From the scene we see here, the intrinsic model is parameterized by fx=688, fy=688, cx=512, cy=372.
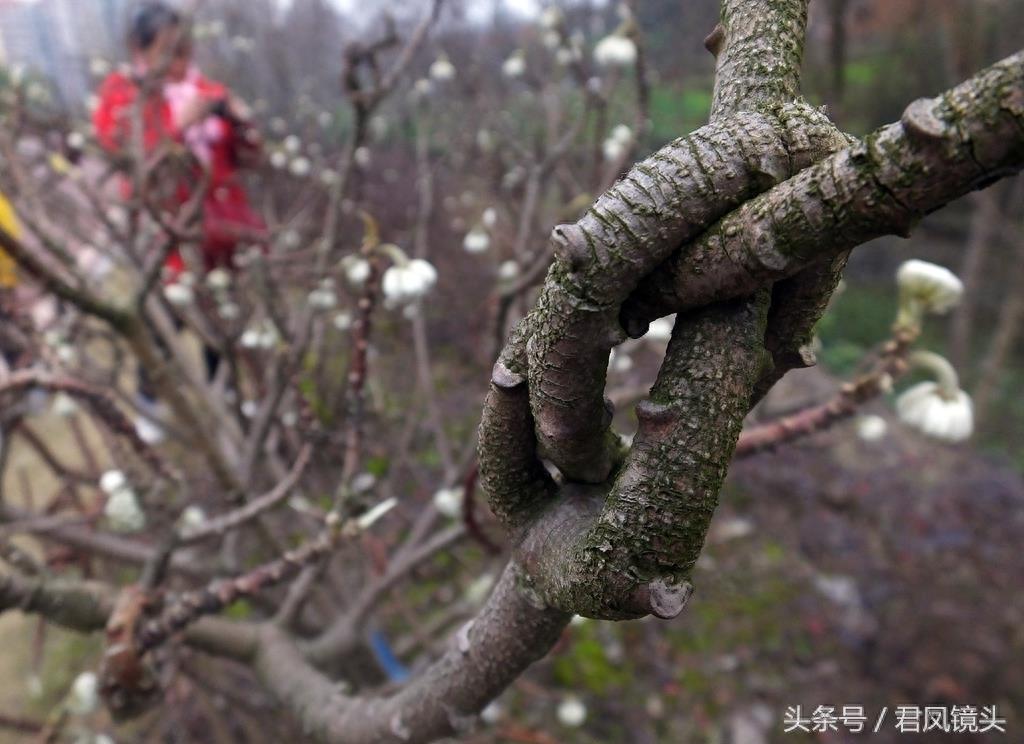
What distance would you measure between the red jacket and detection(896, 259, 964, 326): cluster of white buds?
1575mm

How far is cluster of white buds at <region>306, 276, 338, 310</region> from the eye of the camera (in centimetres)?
144

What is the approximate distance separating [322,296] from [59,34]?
9.89ft

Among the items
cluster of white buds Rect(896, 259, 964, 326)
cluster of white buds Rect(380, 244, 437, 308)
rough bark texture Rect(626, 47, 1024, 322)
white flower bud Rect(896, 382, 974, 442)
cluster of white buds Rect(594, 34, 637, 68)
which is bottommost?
white flower bud Rect(896, 382, 974, 442)

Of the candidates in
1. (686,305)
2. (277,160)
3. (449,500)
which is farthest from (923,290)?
(277,160)

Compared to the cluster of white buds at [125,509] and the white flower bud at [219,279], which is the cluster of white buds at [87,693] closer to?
the cluster of white buds at [125,509]

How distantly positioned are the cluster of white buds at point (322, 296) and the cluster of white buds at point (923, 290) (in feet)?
3.37

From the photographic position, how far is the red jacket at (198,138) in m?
1.87

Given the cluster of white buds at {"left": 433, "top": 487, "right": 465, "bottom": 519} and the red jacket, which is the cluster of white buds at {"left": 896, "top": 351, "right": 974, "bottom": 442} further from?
the red jacket

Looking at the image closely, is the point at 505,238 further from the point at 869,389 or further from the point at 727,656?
the point at 869,389

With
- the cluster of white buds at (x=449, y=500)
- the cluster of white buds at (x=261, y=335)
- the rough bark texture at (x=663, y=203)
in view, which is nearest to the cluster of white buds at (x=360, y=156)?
the cluster of white buds at (x=261, y=335)

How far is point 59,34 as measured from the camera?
3.44 m

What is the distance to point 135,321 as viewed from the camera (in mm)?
986

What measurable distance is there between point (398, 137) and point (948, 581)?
4569 mm

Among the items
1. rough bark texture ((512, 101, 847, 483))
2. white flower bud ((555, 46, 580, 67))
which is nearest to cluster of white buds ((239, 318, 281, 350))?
white flower bud ((555, 46, 580, 67))
